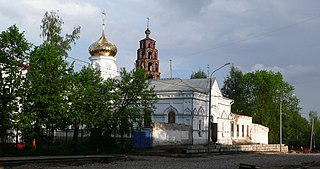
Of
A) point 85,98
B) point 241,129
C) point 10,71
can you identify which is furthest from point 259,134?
point 10,71

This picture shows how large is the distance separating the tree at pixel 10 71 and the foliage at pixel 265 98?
168 feet

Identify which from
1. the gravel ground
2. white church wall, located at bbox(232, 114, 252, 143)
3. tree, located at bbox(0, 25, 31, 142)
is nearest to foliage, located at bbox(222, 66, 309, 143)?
white church wall, located at bbox(232, 114, 252, 143)

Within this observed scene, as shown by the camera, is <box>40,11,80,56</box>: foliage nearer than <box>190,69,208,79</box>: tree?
Yes

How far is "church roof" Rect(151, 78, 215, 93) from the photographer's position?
151ft

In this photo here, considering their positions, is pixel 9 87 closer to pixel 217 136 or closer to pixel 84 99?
pixel 84 99

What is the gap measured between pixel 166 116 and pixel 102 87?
50.2 feet

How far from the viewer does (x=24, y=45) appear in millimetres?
24562

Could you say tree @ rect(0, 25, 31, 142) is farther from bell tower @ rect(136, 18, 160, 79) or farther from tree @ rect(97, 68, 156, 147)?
bell tower @ rect(136, 18, 160, 79)

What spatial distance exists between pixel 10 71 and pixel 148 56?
36048mm

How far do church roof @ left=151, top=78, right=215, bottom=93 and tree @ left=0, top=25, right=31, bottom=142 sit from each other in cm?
2273

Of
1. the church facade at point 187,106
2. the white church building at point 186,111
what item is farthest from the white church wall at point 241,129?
the church facade at point 187,106

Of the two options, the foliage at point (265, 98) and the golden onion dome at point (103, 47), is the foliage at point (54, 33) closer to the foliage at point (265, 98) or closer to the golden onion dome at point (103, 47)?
the golden onion dome at point (103, 47)

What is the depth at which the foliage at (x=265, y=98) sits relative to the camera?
69188 millimetres

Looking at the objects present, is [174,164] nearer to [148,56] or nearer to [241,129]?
[241,129]
